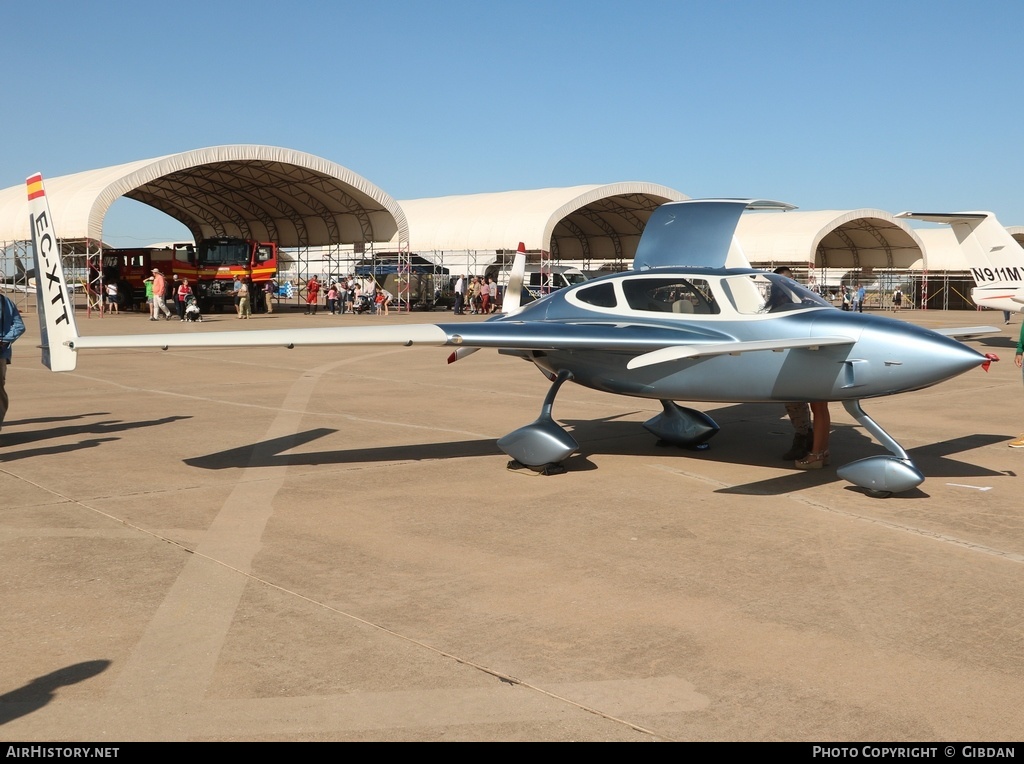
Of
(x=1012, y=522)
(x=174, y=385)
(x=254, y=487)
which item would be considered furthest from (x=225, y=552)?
(x=174, y=385)

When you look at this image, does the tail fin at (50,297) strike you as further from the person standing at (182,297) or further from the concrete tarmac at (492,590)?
the person standing at (182,297)

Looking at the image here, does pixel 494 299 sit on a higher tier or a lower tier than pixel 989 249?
lower

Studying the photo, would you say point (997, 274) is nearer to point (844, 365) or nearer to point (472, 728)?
point (844, 365)

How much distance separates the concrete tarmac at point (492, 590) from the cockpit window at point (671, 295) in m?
1.57

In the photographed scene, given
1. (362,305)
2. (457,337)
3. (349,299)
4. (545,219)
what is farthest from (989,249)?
(349,299)

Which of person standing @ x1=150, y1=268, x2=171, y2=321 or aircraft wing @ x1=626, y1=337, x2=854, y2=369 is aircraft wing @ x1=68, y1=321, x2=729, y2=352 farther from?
person standing @ x1=150, y1=268, x2=171, y2=321

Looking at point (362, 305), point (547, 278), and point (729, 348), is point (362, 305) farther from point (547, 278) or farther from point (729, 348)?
point (729, 348)

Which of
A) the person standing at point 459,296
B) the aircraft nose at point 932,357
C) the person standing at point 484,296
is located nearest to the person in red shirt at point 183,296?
the person standing at point 459,296

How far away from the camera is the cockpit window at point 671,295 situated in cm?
870

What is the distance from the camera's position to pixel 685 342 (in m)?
8.44

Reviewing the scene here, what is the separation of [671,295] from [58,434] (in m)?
7.07

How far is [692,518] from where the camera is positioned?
7.12m

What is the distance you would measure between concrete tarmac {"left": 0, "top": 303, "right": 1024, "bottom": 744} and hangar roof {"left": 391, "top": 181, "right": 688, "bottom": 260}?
32.7 metres
